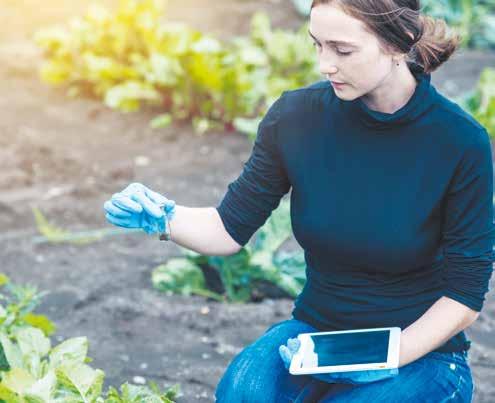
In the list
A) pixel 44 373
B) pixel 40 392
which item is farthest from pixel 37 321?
pixel 40 392

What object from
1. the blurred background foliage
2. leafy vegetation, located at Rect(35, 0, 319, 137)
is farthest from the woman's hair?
leafy vegetation, located at Rect(35, 0, 319, 137)

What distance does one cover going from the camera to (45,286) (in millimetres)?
3719

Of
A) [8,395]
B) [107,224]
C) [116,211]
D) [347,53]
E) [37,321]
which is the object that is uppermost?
[347,53]

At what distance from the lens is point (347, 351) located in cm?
218

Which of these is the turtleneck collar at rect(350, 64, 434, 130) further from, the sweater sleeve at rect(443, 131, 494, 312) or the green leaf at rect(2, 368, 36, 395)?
the green leaf at rect(2, 368, 36, 395)

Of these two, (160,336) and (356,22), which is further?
(160,336)

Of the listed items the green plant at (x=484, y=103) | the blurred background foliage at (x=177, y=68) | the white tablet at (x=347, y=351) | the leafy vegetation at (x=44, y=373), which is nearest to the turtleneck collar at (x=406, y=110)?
the white tablet at (x=347, y=351)

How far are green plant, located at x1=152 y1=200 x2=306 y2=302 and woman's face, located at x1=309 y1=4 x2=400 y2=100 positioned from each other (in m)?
1.44

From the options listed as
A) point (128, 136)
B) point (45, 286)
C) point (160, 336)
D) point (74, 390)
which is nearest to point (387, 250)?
point (74, 390)

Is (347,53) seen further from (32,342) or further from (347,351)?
(32,342)

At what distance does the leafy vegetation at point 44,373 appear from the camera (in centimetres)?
215

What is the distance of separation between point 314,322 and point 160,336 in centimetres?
109

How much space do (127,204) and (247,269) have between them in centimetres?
144

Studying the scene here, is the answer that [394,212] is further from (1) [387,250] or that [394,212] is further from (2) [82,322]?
(2) [82,322]
